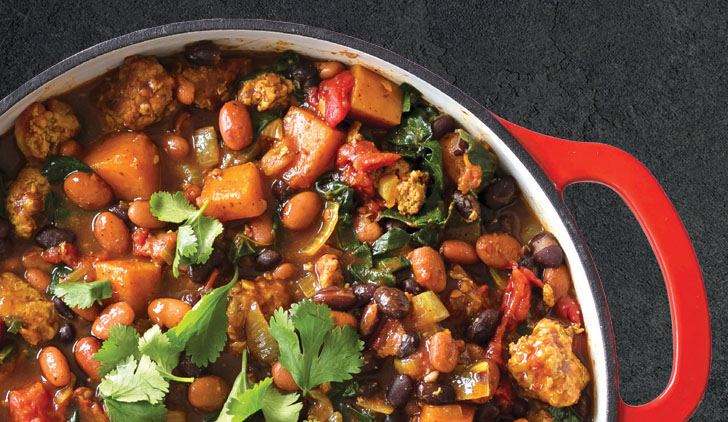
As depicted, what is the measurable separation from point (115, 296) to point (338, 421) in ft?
3.87

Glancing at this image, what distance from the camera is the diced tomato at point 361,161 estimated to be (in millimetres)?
3553

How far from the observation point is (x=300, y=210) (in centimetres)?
354

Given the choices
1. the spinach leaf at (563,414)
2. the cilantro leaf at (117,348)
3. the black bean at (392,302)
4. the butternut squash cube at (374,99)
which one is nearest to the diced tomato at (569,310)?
the spinach leaf at (563,414)

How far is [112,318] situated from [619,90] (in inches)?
124

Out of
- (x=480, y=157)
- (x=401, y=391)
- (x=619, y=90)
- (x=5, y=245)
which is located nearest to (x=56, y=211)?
(x=5, y=245)

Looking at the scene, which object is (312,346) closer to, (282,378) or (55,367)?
(282,378)

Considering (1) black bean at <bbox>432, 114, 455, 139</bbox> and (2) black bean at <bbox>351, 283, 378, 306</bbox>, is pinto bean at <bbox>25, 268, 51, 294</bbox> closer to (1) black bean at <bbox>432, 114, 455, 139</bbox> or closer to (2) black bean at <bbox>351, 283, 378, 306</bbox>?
(2) black bean at <bbox>351, 283, 378, 306</bbox>

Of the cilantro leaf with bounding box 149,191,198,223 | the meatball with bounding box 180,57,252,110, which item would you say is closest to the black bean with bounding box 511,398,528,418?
the cilantro leaf with bounding box 149,191,198,223

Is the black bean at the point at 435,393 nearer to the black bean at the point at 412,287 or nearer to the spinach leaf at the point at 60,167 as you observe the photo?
the black bean at the point at 412,287

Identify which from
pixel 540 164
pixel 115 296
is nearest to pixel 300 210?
pixel 115 296

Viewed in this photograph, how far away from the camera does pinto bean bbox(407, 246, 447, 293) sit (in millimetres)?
3541

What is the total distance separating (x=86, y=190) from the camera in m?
3.51

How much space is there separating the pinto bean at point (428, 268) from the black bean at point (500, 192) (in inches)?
16.2

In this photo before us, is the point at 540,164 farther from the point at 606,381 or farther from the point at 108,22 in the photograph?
the point at 108,22
